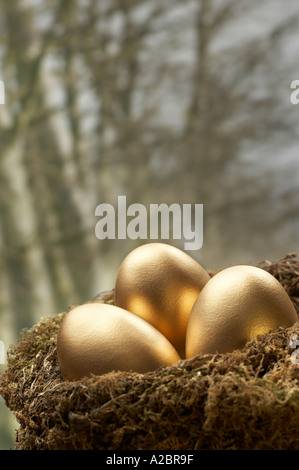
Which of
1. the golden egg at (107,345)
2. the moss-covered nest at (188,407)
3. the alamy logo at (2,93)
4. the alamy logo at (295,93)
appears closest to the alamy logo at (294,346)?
the moss-covered nest at (188,407)

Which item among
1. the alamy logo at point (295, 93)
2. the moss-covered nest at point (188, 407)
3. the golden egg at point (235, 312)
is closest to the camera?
the moss-covered nest at point (188, 407)

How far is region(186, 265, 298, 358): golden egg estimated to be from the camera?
0.65 meters

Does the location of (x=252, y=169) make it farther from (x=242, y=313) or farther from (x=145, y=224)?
(x=242, y=313)

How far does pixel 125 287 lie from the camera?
0.76 meters

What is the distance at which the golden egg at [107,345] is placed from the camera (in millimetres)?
630

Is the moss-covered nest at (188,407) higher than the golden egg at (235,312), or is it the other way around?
the golden egg at (235,312)

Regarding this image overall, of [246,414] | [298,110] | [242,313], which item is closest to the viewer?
[246,414]

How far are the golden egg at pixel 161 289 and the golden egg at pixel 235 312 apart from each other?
0.06 meters

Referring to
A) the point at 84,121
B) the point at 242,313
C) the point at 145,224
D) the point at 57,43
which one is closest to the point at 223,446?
the point at 242,313

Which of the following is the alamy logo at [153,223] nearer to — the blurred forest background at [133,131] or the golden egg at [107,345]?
the blurred forest background at [133,131]

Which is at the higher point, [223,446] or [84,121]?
[84,121]

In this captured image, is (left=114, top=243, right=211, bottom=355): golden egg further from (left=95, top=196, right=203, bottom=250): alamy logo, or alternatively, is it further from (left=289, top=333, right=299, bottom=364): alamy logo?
(left=95, top=196, right=203, bottom=250): alamy logo

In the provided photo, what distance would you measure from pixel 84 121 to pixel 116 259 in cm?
38

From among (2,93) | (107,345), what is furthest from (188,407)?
(2,93)
